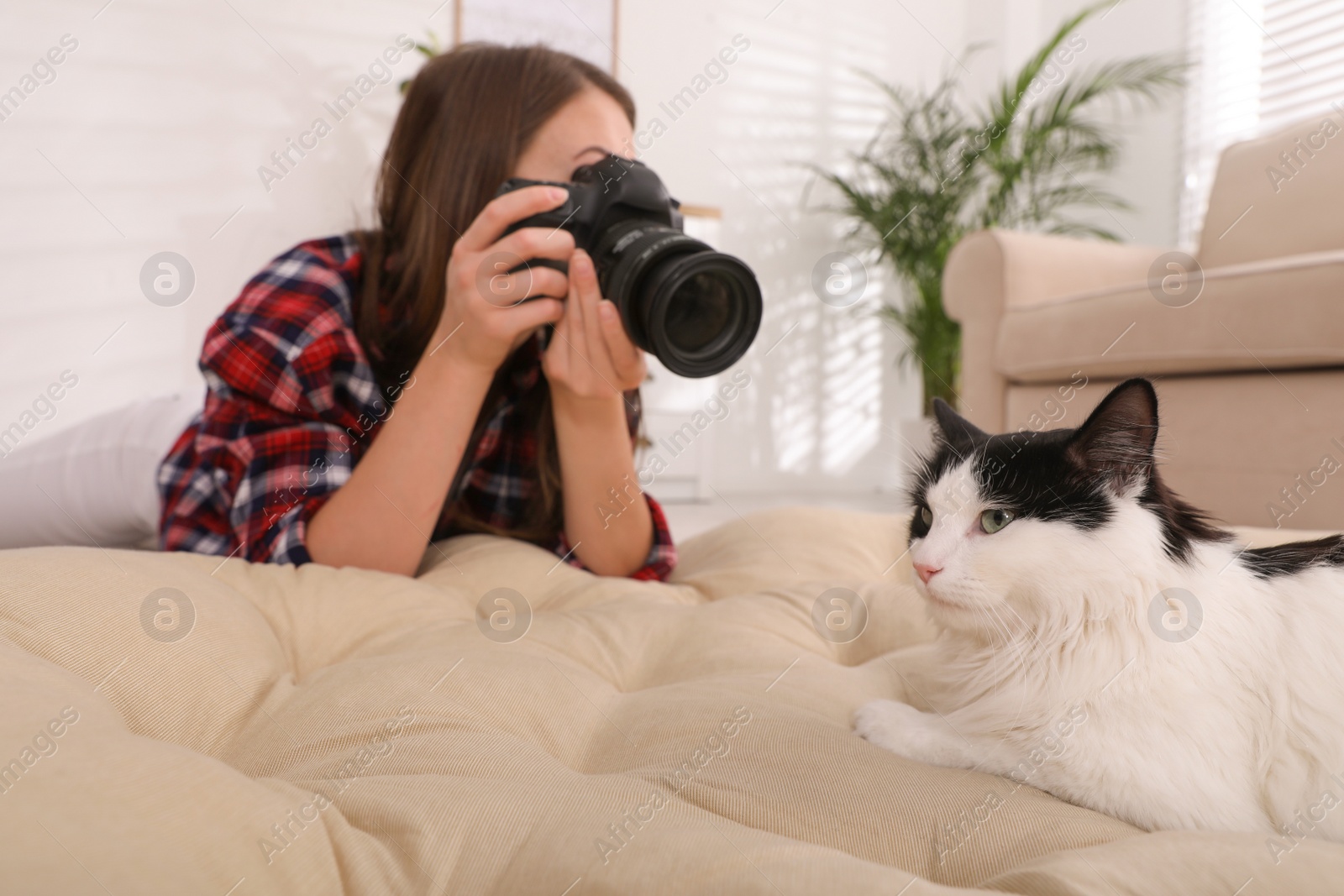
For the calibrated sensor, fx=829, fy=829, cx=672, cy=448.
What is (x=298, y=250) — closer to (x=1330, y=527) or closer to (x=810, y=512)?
(x=810, y=512)

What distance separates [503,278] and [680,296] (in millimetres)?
156

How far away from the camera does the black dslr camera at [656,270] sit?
0.63 meters

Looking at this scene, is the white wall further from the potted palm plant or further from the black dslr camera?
the black dslr camera

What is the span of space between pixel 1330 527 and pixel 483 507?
971 mm

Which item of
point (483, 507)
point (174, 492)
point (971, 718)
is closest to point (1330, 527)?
point (971, 718)

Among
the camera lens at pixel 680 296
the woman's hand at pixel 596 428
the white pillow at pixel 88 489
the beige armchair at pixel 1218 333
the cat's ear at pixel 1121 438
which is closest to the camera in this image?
the cat's ear at pixel 1121 438

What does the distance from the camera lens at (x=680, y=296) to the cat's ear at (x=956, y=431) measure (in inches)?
6.9

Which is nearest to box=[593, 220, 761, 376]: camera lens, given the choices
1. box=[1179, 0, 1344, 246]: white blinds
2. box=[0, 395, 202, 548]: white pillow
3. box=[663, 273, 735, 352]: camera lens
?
box=[663, 273, 735, 352]: camera lens

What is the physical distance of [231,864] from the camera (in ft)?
0.93

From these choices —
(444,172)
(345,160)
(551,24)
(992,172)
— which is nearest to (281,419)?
(444,172)

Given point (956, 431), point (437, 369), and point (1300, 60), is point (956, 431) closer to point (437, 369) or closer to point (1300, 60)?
point (437, 369)

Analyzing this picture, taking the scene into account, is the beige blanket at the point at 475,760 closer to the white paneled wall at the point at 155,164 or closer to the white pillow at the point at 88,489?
the white pillow at the point at 88,489

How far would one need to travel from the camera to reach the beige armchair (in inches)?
38.3

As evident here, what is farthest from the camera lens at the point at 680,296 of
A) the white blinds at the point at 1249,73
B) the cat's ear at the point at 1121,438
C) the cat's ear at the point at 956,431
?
the white blinds at the point at 1249,73
